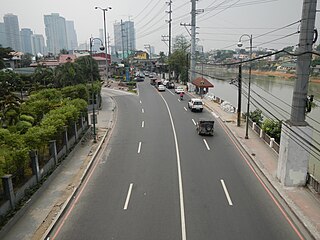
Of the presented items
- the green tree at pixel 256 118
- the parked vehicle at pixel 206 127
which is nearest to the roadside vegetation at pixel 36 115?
the parked vehicle at pixel 206 127

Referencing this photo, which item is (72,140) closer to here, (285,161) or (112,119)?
(112,119)

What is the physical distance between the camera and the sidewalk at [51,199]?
12.5 metres

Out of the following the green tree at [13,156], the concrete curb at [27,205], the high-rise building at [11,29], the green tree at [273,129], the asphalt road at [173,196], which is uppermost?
the high-rise building at [11,29]

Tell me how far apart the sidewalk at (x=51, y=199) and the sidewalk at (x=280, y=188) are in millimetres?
11258

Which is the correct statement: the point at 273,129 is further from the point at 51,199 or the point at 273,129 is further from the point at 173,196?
the point at 51,199

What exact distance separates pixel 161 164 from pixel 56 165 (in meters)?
6.93

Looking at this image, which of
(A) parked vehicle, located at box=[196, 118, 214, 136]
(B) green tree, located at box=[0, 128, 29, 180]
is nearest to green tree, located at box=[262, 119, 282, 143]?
(A) parked vehicle, located at box=[196, 118, 214, 136]

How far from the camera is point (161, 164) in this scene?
19.9 meters

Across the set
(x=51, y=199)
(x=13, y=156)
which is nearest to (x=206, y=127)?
(x=51, y=199)

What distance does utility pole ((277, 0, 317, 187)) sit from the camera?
50.0 feet

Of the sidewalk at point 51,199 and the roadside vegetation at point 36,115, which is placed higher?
the roadside vegetation at point 36,115

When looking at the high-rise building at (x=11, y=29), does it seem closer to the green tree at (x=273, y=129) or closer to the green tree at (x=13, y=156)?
the green tree at (x=273, y=129)

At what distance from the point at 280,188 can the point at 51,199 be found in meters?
12.5

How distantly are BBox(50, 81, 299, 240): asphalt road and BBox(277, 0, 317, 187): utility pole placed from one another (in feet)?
6.27
